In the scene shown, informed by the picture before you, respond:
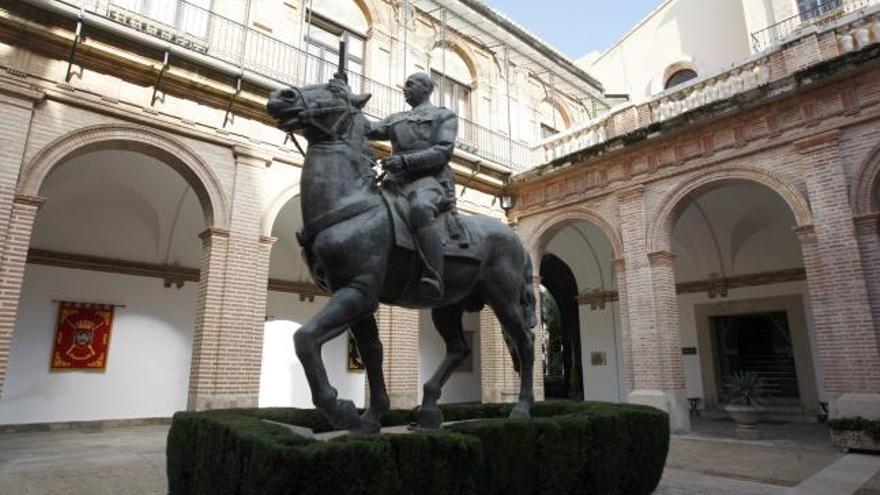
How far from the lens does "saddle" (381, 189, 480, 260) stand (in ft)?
12.2

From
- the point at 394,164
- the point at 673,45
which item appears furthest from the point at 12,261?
the point at 673,45

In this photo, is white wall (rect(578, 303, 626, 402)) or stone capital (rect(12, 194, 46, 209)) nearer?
stone capital (rect(12, 194, 46, 209))

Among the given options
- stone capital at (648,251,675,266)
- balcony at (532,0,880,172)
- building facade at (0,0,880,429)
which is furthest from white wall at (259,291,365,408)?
stone capital at (648,251,675,266)

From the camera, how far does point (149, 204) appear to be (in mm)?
11703

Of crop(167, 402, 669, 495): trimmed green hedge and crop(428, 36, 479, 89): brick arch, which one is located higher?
crop(428, 36, 479, 89): brick arch

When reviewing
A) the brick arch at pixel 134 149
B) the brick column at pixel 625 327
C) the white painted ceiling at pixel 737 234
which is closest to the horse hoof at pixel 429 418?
the brick arch at pixel 134 149

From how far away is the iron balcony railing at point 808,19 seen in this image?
1292cm

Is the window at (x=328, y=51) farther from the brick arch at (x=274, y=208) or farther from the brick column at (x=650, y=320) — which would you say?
the brick column at (x=650, y=320)

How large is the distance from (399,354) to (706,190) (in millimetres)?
6868

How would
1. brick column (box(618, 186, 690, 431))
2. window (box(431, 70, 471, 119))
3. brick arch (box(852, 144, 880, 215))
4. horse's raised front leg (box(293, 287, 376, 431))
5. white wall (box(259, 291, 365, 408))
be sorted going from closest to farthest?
horse's raised front leg (box(293, 287, 376, 431))
brick arch (box(852, 144, 880, 215))
brick column (box(618, 186, 690, 431))
white wall (box(259, 291, 365, 408))
window (box(431, 70, 471, 119))

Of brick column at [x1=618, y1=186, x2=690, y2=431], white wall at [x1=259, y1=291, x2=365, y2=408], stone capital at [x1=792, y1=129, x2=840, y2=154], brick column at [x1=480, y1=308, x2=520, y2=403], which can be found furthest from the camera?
white wall at [x1=259, y1=291, x2=365, y2=408]

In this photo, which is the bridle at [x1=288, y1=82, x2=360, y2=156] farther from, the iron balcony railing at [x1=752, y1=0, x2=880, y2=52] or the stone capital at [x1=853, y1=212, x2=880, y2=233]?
the iron balcony railing at [x1=752, y1=0, x2=880, y2=52]

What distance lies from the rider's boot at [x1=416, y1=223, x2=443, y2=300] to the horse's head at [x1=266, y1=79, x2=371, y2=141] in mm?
878

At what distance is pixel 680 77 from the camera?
17781 millimetres
